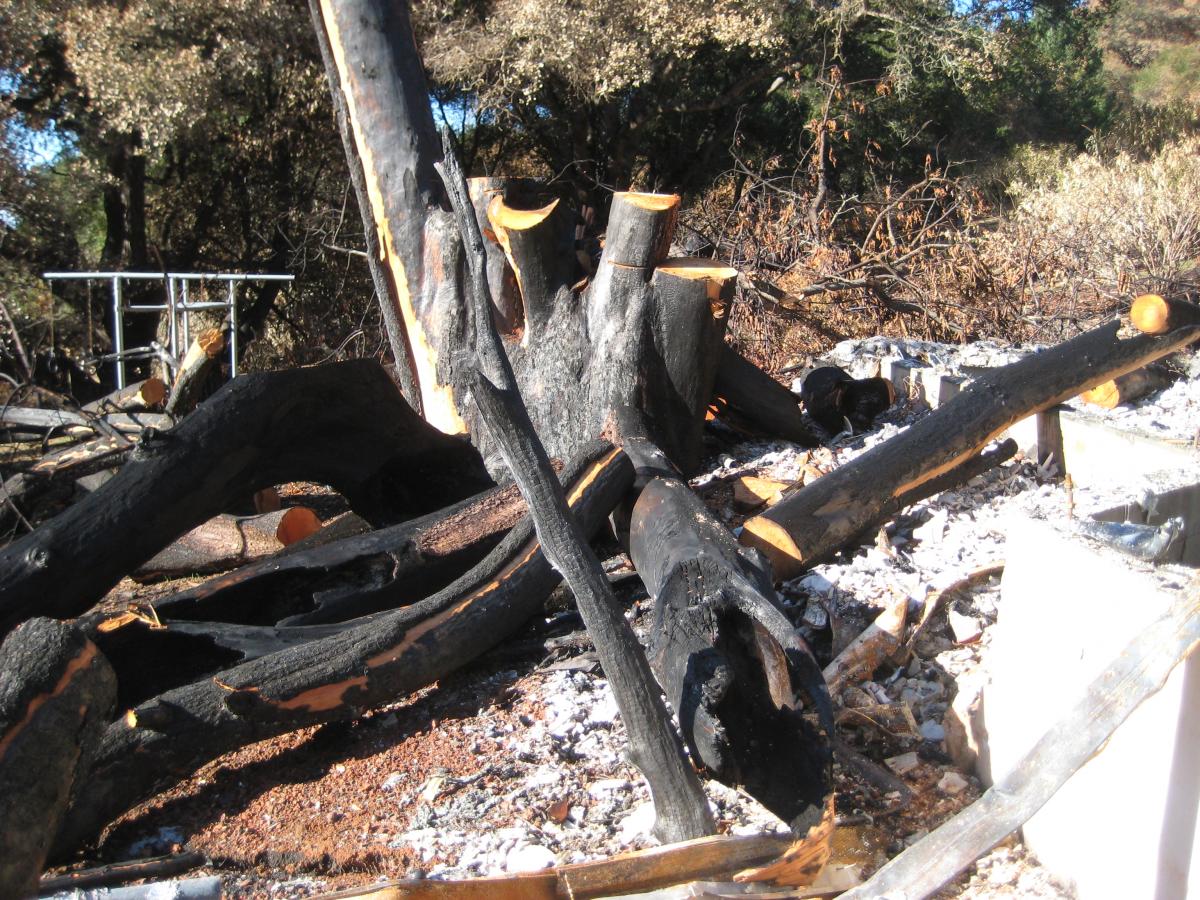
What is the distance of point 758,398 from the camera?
5016mm

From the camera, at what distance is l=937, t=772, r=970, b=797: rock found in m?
2.58

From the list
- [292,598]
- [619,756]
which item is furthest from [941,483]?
[292,598]

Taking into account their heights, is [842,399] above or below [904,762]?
above

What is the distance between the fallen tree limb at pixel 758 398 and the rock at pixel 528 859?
302cm

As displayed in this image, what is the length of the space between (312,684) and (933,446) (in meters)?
2.63

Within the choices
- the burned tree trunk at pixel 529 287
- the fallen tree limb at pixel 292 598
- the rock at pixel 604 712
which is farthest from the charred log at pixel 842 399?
the rock at pixel 604 712

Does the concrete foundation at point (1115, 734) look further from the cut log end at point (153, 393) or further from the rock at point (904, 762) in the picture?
the cut log end at point (153, 393)

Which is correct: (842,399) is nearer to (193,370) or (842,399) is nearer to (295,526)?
(295,526)

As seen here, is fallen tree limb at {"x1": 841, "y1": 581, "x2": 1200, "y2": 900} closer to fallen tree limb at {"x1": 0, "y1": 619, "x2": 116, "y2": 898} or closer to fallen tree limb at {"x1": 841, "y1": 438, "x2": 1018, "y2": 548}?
fallen tree limb at {"x1": 0, "y1": 619, "x2": 116, "y2": 898}

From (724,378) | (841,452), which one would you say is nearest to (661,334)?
(724,378)

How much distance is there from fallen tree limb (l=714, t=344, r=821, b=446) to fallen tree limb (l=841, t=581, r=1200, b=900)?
10.5 feet

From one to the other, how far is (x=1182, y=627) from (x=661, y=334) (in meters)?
2.92

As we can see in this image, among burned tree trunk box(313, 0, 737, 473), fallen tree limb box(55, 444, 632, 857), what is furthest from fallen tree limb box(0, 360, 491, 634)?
fallen tree limb box(55, 444, 632, 857)

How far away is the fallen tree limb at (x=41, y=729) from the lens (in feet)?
6.36
